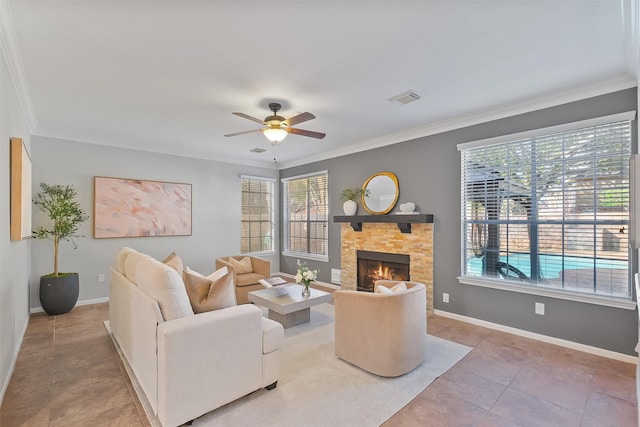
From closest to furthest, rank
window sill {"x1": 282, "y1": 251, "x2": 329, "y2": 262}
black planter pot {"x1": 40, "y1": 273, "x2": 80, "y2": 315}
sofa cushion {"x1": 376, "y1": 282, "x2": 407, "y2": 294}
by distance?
sofa cushion {"x1": 376, "y1": 282, "x2": 407, "y2": 294}
black planter pot {"x1": 40, "y1": 273, "x2": 80, "y2": 315}
window sill {"x1": 282, "y1": 251, "x2": 329, "y2": 262}

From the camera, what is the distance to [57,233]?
13.6 ft

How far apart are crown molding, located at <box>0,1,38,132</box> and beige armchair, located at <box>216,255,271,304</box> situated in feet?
9.34

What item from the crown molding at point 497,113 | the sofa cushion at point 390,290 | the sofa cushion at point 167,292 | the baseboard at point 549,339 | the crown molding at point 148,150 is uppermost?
the crown molding at point 497,113

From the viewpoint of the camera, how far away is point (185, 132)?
14.7ft

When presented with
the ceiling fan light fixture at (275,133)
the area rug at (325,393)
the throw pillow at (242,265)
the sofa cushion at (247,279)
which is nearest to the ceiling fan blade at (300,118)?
the ceiling fan light fixture at (275,133)

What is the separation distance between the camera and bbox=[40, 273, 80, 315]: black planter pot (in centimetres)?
400

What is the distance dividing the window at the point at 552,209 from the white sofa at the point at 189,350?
2.86 meters

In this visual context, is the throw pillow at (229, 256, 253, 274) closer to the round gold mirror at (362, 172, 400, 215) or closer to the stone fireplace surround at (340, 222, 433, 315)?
the stone fireplace surround at (340, 222, 433, 315)

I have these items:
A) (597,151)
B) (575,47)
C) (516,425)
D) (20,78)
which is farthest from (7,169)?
(597,151)

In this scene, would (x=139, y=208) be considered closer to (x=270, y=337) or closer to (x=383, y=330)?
(x=270, y=337)

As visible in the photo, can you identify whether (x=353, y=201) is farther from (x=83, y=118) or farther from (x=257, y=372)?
(x=83, y=118)

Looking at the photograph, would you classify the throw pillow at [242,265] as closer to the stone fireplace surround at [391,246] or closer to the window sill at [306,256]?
the window sill at [306,256]

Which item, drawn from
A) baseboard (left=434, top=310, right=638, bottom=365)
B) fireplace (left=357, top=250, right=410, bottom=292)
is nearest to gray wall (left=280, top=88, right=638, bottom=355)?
baseboard (left=434, top=310, right=638, bottom=365)

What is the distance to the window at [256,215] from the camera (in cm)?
653
